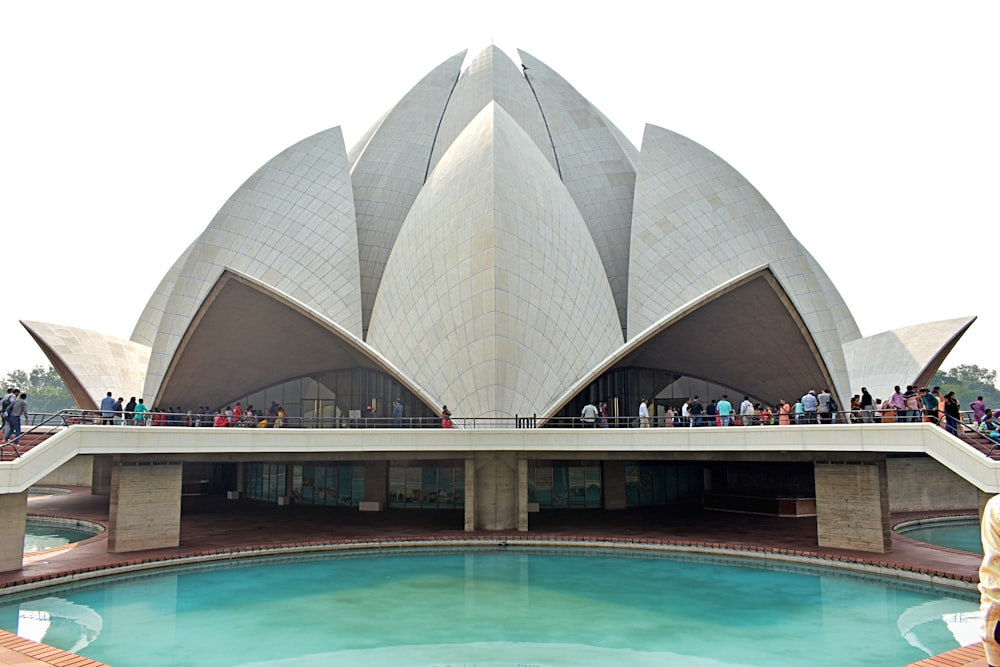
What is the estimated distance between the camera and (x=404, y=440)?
17.2 m

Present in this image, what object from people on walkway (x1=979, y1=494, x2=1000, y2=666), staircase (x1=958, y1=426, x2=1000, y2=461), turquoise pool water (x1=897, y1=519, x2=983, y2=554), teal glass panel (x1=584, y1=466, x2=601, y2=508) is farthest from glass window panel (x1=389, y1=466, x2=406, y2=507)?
people on walkway (x1=979, y1=494, x2=1000, y2=666)

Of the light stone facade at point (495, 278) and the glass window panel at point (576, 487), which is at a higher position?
the light stone facade at point (495, 278)

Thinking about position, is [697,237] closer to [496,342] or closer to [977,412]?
[496,342]

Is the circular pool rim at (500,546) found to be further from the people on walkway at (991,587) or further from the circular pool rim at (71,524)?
the people on walkway at (991,587)

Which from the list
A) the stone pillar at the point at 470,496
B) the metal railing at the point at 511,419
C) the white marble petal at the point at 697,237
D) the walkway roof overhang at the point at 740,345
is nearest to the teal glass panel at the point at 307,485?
the metal railing at the point at 511,419

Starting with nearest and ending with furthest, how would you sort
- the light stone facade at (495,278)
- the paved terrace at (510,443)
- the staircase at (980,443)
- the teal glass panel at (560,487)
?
the staircase at (980,443), the paved terrace at (510,443), the light stone facade at (495,278), the teal glass panel at (560,487)

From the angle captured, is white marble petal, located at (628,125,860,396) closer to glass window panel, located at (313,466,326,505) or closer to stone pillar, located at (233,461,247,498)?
glass window panel, located at (313,466,326,505)

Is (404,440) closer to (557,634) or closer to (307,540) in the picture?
(307,540)

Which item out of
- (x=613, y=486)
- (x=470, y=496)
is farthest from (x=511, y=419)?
(x=613, y=486)

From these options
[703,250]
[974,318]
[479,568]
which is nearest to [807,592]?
[479,568]

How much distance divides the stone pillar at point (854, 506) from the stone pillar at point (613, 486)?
26.9 ft

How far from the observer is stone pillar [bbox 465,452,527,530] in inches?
696

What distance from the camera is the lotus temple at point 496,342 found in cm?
1608

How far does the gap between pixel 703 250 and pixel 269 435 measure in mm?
17497
